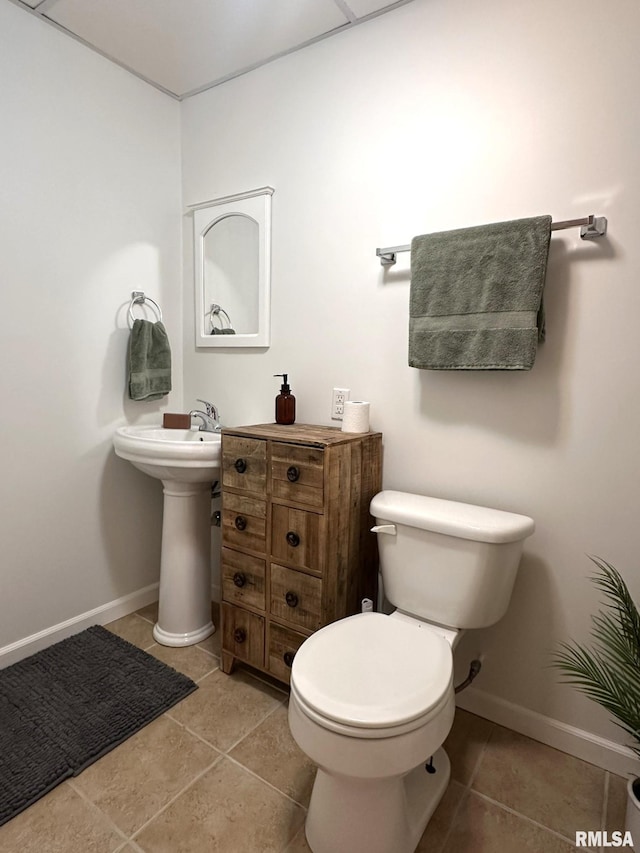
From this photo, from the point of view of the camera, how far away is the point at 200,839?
1143 mm

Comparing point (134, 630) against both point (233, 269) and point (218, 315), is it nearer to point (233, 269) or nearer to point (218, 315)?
point (218, 315)

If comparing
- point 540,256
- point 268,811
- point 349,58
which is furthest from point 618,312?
point 268,811

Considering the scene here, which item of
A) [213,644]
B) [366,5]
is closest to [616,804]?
[213,644]

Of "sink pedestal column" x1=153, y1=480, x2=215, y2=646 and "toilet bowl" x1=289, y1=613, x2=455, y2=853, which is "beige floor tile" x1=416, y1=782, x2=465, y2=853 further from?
"sink pedestal column" x1=153, y1=480, x2=215, y2=646

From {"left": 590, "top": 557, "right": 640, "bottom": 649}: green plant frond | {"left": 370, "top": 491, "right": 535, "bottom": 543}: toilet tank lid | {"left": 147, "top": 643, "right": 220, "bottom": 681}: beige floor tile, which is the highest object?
{"left": 370, "top": 491, "right": 535, "bottom": 543}: toilet tank lid

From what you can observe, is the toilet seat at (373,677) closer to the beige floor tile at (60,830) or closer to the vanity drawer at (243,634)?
the vanity drawer at (243,634)

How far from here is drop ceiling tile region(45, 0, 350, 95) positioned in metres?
1.56

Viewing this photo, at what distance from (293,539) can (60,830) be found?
36.1 inches

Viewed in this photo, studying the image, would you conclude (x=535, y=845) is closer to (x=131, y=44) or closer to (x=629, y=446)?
(x=629, y=446)

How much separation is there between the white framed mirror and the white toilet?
102cm

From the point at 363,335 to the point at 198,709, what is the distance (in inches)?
55.9

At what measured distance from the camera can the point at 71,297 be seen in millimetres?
1825

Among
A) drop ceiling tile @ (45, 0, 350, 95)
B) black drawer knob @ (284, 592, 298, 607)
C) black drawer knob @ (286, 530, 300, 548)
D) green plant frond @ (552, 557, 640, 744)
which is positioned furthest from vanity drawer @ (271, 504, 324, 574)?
drop ceiling tile @ (45, 0, 350, 95)

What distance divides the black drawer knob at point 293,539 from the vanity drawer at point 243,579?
158 millimetres
